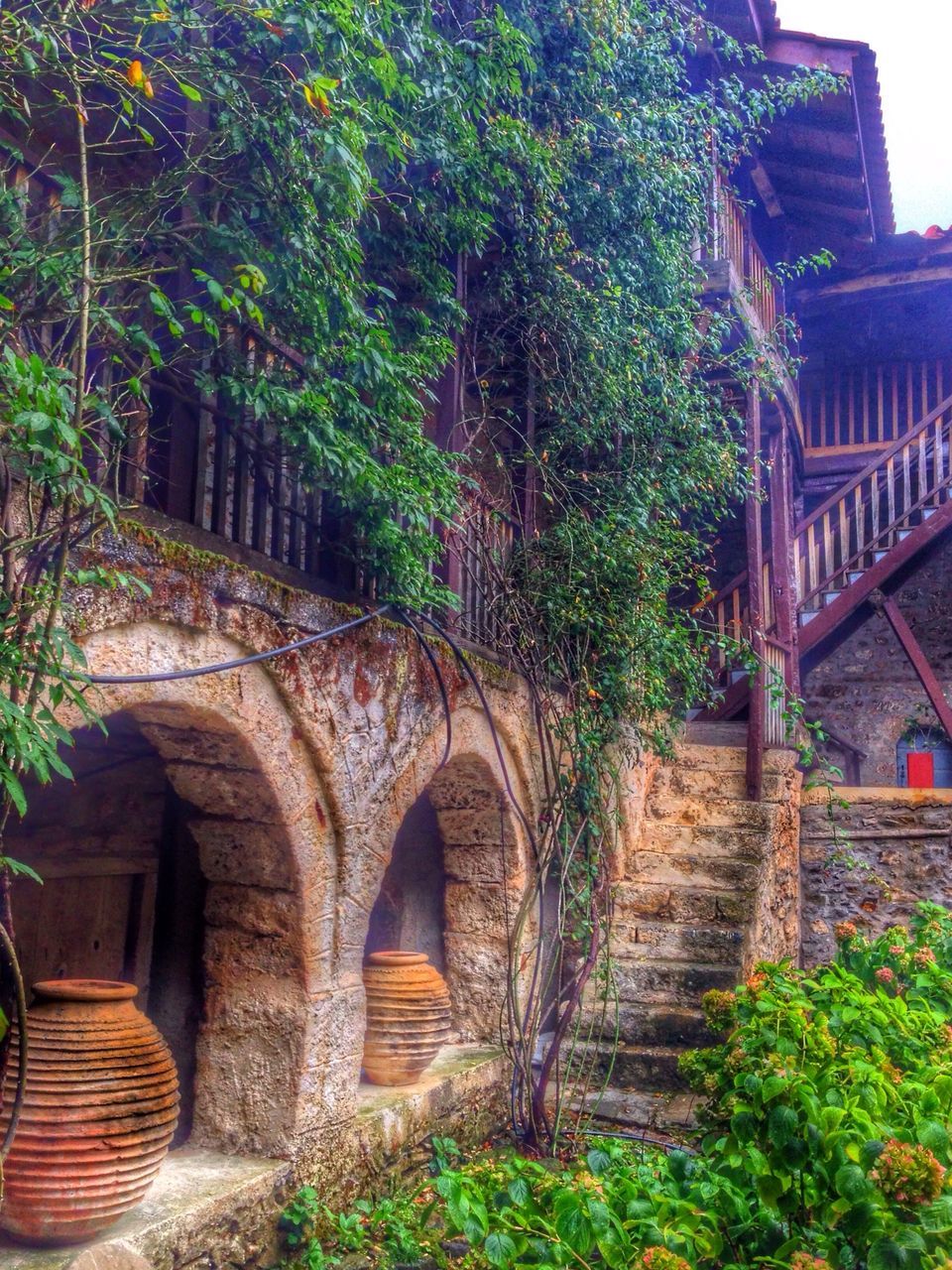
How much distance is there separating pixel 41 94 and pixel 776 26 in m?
6.06

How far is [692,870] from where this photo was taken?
6.62 metres

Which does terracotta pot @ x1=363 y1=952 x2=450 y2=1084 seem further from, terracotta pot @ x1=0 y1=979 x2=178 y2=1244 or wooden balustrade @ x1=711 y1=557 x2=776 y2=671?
wooden balustrade @ x1=711 y1=557 x2=776 y2=671

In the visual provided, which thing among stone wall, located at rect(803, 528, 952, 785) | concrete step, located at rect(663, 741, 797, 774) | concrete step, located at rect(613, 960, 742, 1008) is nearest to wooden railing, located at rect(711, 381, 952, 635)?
concrete step, located at rect(663, 741, 797, 774)

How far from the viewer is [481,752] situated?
531cm

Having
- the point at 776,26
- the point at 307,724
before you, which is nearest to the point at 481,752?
the point at 307,724

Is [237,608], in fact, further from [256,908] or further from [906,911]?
[906,911]

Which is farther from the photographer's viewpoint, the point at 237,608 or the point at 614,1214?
the point at 237,608

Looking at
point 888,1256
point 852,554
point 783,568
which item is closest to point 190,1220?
point 888,1256

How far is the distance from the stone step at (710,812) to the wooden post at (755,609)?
14cm

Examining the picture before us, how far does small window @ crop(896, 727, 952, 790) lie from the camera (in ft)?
34.3

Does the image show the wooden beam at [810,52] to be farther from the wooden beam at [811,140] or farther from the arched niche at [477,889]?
the arched niche at [477,889]

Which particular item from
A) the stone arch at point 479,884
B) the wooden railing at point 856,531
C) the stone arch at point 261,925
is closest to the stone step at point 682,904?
the stone arch at point 479,884

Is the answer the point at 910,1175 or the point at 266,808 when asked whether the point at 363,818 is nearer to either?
the point at 266,808

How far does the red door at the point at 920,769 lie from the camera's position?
10.4 m
